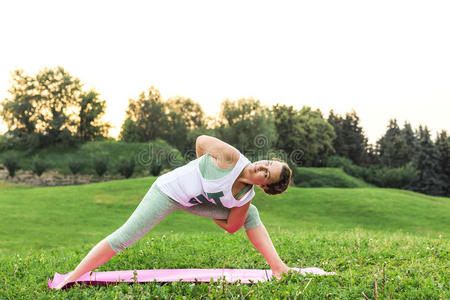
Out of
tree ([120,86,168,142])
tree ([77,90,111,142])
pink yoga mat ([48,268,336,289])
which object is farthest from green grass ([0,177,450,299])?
tree ([120,86,168,142])

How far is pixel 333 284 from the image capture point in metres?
3.85

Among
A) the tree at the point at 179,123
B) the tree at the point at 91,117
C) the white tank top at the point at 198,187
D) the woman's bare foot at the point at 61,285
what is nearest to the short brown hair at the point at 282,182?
the white tank top at the point at 198,187

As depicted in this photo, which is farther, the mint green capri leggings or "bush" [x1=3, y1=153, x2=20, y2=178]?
"bush" [x1=3, y1=153, x2=20, y2=178]

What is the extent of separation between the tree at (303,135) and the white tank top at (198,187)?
4371cm

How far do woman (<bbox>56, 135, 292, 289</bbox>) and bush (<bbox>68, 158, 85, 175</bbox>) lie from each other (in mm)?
28087

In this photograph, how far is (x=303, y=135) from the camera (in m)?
50.4

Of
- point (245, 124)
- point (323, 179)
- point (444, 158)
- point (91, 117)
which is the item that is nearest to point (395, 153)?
point (444, 158)

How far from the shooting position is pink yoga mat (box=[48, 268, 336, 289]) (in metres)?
4.27

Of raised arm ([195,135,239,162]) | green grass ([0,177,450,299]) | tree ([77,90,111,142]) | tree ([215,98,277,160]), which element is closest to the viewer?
green grass ([0,177,450,299])

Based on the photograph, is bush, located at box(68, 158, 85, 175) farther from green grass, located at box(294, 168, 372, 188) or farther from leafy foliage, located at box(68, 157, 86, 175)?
green grass, located at box(294, 168, 372, 188)

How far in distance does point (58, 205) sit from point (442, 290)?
15.6 meters

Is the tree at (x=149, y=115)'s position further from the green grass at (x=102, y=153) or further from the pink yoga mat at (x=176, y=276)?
the pink yoga mat at (x=176, y=276)

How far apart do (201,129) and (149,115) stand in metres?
9.67

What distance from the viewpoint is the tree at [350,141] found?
54844 mm
